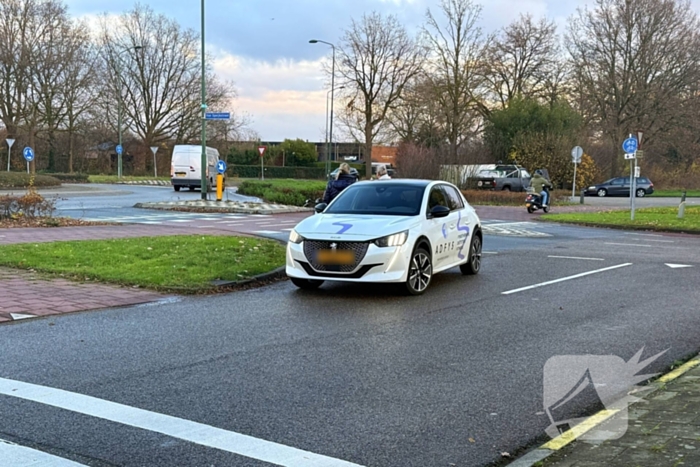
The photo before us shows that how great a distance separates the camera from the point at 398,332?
24.2 feet

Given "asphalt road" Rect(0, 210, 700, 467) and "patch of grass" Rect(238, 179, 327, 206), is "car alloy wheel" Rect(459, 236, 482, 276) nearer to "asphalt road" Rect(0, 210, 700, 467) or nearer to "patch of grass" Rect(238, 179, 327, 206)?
"asphalt road" Rect(0, 210, 700, 467)

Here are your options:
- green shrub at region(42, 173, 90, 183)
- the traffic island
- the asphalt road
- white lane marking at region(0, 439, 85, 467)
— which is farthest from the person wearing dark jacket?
green shrub at region(42, 173, 90, 183)

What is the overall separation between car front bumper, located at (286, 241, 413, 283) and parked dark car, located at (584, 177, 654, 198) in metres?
43.8

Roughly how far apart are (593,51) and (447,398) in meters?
51.8

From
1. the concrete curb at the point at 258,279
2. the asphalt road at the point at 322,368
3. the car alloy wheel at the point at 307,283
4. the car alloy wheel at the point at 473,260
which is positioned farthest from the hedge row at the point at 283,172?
the asphalt road at the point at 322,368

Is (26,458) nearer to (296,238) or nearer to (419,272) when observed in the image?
(296,238)

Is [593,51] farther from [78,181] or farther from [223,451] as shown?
[223,451]

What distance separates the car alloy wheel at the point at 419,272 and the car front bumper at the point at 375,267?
0.19 metres

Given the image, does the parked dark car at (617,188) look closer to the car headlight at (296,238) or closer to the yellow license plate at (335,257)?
the car headlight at (296,238)

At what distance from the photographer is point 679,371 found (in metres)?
5.82

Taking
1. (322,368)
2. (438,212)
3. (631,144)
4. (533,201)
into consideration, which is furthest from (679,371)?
(533,201)

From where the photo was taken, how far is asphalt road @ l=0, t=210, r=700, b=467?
423 centimetres

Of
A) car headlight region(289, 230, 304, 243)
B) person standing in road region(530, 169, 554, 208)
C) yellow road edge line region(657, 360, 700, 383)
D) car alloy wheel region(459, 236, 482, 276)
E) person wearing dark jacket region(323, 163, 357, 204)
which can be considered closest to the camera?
yellow road edge line region(657, 360, 700, 383)

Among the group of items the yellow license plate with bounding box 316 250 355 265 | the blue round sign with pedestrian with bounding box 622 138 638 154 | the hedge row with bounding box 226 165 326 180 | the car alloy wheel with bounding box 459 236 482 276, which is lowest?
the car alloy wheel with bounding box 459 236 482 276
